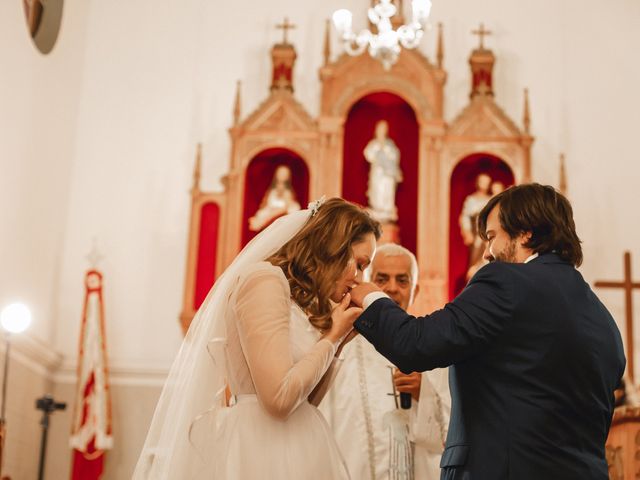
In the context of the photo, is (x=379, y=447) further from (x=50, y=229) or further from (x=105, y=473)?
(x=50, y=229)

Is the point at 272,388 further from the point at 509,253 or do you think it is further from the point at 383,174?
the point at 383,174

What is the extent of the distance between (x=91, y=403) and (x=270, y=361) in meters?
5.75

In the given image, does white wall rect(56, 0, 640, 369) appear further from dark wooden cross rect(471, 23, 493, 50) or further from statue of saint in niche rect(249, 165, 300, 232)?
statue of saint in niche rect(249, 165, 300, 232)

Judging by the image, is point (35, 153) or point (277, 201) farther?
point (277, 201)

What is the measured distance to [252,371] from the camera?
2.88 m

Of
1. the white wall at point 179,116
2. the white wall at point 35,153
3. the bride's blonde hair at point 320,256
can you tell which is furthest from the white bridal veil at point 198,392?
the white wall at point 179,116

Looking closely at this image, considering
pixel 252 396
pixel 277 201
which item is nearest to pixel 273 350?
pixel 252 396

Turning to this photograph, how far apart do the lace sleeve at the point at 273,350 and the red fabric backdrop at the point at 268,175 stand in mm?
6017

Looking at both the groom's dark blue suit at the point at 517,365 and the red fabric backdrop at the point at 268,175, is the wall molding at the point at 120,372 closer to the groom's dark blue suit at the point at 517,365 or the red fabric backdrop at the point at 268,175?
the red fabric backdrop at the point at 268,175

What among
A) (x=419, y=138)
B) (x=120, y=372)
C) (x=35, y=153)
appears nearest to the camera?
(x=35, y=153)

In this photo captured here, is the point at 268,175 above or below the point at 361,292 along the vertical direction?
above

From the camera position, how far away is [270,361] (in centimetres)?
284

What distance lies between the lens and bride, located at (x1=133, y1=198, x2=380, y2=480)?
2.89 m

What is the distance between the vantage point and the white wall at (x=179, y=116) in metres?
8.90
